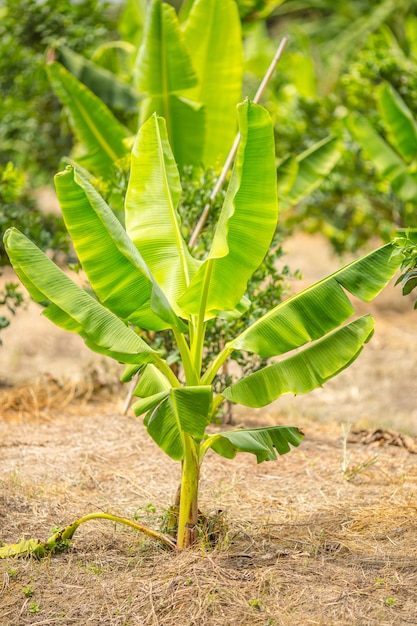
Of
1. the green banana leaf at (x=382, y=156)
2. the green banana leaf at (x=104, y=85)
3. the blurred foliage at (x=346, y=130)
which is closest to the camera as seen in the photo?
the green banana leaf at (x=382, y=156)

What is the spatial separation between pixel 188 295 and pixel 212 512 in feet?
4.46

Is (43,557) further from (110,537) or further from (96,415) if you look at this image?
(96,415)

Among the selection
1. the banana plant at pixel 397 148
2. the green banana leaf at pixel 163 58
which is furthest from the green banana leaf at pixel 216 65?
the banana plant at pixel 397 148

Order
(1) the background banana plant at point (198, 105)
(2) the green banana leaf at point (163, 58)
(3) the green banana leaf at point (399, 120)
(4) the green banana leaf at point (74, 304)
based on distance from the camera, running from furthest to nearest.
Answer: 1. (3) the green banana leaf at point (399, 120)
2. (1) the background banana plant at point (198, 105)
3. (2) the green banana leaf at point (163, 58)
4. (4) the green banana leaf at point (74, 304)

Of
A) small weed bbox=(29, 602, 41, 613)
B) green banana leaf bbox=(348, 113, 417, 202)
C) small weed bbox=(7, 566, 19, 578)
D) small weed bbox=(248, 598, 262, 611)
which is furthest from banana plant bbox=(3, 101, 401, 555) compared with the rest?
green banana leaf bbox=(348, 113, 417, 202)

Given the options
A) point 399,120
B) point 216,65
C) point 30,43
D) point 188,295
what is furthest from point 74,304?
point 30,43

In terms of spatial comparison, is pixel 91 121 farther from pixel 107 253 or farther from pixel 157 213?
pixel 107 253

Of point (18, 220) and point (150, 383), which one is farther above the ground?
point (18, 220)

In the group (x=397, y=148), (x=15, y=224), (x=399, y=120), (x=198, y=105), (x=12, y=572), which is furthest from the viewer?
(x=397, y=148)

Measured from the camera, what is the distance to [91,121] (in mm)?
6359

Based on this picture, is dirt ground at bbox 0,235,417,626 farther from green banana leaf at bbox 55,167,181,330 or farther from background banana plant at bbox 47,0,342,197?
background banana plant at bbox 47,0,342,197

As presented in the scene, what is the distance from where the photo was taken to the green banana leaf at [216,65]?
6.34 meters

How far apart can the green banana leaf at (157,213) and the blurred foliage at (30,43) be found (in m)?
5.63

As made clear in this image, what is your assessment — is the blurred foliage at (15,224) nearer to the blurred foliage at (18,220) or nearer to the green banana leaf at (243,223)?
the blurred foliage at (18,220)
